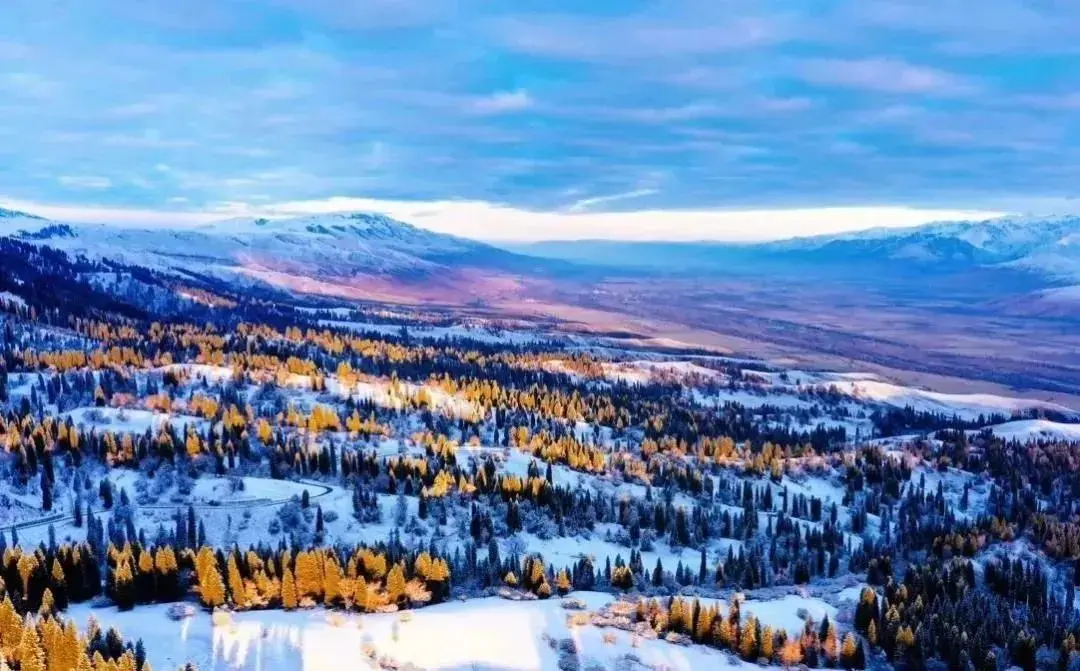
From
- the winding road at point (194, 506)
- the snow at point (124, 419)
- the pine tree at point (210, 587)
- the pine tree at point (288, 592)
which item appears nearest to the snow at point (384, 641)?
the pine tree at point (288, 592)

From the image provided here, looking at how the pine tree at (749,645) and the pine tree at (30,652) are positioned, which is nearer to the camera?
the pine tree at (30,652)

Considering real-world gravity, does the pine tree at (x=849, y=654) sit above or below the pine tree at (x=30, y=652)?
below

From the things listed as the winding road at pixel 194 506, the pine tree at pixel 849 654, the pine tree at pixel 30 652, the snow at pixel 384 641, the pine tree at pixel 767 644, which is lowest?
the winding road at pixel 194 506

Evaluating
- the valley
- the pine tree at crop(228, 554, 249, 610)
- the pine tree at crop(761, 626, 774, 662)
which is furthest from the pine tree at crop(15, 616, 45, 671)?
the pine tree at crop(761, 626, 774, 662)

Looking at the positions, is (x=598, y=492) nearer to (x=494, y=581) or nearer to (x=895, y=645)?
(x=494, y=581)

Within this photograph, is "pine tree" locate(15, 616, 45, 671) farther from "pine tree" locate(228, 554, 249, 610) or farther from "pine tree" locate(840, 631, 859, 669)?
"pine tree" locate(840, 631, 859, 669)

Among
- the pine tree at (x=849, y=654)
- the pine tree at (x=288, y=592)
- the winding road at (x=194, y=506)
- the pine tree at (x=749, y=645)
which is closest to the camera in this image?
the pine tree at (x=749, y=645)

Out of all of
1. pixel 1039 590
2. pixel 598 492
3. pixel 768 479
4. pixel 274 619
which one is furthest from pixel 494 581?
pixel 768 479

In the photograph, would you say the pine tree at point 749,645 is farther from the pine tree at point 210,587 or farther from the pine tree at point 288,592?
the pine tree at point 210,587
